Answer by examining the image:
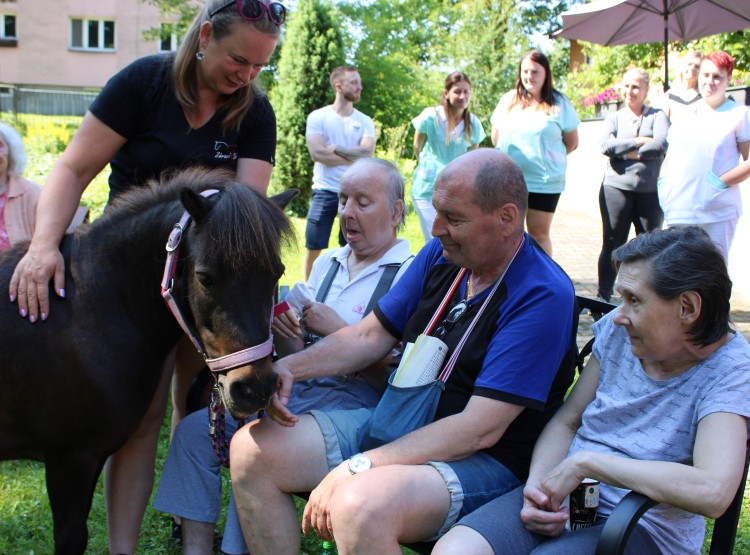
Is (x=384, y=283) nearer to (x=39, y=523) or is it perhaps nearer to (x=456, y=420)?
(x=456, y=420)

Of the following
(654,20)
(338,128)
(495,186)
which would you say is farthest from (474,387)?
(654,20)

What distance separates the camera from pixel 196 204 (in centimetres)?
231

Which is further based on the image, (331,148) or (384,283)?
(331,148)

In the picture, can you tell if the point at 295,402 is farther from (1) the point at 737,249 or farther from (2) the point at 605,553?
(1) the point at 737,249

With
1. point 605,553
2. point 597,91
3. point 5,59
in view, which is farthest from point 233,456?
point 5,59

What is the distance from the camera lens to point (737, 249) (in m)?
8.30

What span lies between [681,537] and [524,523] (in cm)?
46

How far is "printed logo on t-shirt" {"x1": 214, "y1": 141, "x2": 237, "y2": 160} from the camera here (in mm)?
3003

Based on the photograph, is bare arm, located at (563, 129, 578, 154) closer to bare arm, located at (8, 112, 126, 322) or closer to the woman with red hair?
the woman with red hair

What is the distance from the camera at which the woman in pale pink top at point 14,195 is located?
3.48 m

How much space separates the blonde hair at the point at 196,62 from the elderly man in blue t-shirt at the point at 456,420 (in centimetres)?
98

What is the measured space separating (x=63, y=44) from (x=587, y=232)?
31655 mm

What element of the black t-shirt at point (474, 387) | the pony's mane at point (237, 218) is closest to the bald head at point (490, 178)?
the black t-shirt at point (474, 387)

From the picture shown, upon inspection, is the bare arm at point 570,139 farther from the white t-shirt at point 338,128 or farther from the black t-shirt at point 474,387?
→ the black t-shirt at point 474,387
